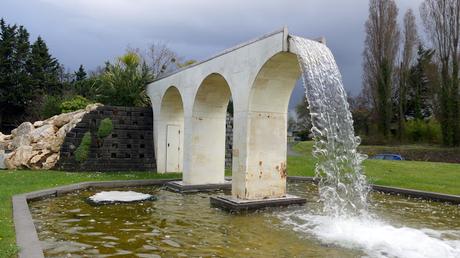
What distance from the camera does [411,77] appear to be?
3356 cm

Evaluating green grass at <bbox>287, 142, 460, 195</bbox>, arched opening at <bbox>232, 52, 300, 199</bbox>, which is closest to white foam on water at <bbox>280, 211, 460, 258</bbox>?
arched opening at <bbox>232, 52, 300, 199</bbox>

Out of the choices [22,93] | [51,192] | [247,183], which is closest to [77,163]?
[51,192]

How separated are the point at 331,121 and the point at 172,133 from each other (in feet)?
24.1

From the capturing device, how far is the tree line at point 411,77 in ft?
83.9

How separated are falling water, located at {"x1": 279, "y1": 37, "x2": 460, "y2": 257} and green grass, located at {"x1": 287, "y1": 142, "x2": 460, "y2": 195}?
12.9ft

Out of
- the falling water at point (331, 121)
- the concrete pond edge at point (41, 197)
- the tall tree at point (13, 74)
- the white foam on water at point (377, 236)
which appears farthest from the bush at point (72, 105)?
the tall tree at point (13, 74)

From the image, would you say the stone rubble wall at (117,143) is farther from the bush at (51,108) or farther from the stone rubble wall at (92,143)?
the bush at (51,108)

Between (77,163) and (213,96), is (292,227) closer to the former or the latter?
(213,96)

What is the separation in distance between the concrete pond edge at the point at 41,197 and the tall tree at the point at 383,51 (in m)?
18.4

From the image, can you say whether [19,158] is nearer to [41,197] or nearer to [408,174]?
[41,197]

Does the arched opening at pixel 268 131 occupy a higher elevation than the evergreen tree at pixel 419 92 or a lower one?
lower

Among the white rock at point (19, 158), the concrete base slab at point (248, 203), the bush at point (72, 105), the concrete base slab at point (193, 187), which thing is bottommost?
the concrete base slab at point (248, 203)

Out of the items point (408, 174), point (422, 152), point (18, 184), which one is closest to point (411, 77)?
point (422, 152)

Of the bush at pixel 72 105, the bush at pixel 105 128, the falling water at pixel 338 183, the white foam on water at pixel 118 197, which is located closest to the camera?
the falling water at pixel 338 183
